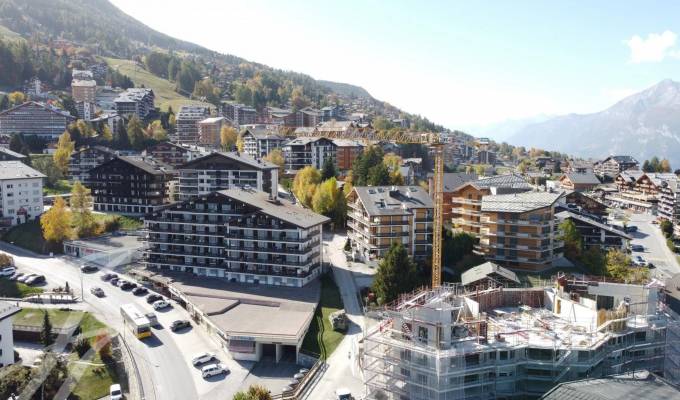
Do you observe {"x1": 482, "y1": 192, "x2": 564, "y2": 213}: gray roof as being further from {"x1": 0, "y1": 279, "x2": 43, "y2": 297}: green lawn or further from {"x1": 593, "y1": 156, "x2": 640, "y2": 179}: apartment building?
{"x1": 593, "y1": 156, "x2": 640, "y2": 179}: apartment building

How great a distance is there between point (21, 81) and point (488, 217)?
578 feet

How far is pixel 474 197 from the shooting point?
71.2 m

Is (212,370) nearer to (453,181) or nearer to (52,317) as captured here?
(52,317)

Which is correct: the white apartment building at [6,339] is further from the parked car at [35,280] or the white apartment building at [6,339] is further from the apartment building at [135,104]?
the apartment building at [135,104]

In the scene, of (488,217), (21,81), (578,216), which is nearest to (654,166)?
(578,216)

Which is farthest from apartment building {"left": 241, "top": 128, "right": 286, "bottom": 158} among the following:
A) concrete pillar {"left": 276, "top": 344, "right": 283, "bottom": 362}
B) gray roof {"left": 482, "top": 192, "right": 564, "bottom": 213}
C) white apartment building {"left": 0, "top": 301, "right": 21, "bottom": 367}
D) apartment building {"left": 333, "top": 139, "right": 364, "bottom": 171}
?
concrete pillar {"left": 276, "top": 344, "right": 283, "bottom": 362}

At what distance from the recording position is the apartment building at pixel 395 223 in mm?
65500

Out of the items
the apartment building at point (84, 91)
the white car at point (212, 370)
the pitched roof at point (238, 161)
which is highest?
the apartment building at point (84, 91)

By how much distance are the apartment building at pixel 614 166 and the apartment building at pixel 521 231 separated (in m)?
107

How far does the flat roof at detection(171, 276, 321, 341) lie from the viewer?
5041cm

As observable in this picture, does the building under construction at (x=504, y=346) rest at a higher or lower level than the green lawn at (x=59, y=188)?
lower

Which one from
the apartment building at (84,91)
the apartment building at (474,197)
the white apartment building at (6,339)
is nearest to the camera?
the white apartment building at (6,339)

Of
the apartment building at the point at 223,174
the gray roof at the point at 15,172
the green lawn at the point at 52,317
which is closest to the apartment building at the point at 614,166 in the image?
the apartment building at the point at 223,174

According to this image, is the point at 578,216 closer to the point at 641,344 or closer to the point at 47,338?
the point at 641,344
